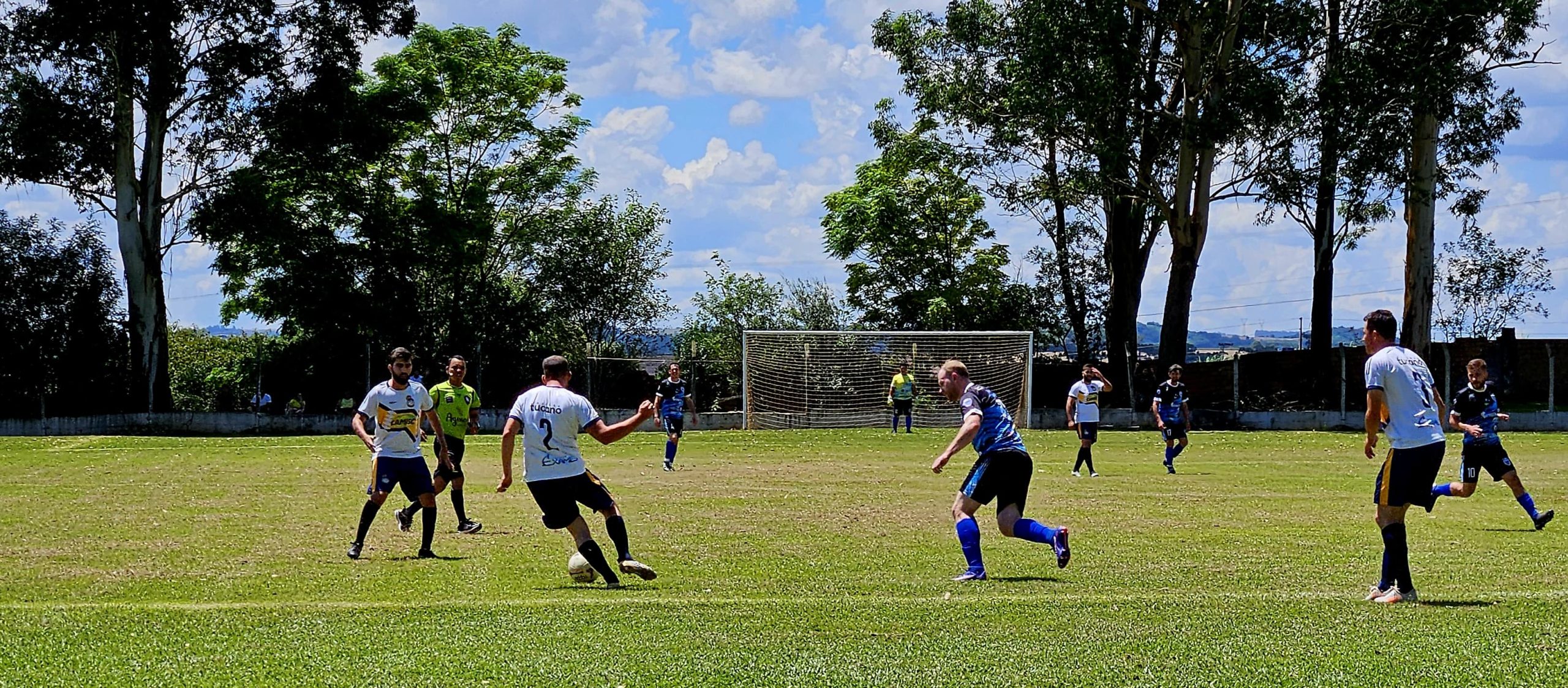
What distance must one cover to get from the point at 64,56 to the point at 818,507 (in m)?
27.5

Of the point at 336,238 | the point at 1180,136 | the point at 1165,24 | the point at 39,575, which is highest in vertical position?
the point at 1165,24

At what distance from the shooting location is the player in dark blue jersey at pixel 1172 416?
22672 millimetres

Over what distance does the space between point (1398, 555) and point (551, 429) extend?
218 inches

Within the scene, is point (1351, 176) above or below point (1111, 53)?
below

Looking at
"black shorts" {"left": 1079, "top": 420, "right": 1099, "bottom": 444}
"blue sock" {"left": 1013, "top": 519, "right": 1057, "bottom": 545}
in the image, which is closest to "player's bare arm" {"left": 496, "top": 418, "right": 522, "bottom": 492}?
"blue sock" {"left": 1013, "top": 519, "right": 1057, "bottom": 545}

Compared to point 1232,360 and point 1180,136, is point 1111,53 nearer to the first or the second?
point 1180,136

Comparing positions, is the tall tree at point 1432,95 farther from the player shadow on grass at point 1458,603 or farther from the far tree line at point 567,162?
the player shadow on grass at point 1458,603

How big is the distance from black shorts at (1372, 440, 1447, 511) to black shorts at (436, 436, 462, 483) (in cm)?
814

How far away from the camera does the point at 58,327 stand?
3591cm

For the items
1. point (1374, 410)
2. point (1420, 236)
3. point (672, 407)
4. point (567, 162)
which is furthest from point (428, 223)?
point (1374, 410)

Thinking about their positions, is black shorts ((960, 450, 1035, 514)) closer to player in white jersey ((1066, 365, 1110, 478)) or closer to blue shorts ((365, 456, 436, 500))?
blue shorts ((365, 456, 436, 500))

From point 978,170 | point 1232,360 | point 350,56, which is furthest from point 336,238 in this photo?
point 1232,360

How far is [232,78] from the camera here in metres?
37.8

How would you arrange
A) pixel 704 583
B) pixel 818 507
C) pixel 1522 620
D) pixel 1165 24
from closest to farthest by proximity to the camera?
pixel 1522 620, pixel 704 583, pixel 818 507, pixel 1165 24
